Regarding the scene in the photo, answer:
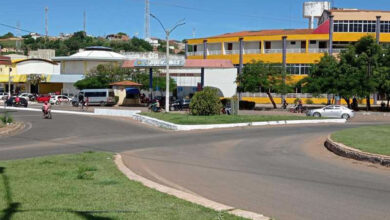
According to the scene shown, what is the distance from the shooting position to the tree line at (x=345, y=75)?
160 ft

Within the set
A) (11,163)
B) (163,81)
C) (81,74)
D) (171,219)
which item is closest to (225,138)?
(11,163)

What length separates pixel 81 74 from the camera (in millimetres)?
85125

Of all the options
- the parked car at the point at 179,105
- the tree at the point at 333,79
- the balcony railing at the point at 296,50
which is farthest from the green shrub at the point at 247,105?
the balcony railing at the point at 296,50

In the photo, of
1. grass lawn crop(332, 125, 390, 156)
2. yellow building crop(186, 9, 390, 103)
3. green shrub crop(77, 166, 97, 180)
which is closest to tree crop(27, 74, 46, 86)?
yellow building crop(186, 9, 390, 103)

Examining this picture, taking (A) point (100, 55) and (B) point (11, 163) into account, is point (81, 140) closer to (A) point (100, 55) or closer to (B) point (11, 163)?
(B) point (11, 163)

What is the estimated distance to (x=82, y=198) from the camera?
7.90 m

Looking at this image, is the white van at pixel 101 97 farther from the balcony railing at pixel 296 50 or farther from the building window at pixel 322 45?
the building window at pixel 322 45

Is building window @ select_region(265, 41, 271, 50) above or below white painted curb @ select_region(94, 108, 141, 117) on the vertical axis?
above

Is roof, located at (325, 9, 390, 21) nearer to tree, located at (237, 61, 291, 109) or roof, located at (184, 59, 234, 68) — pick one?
tree, located at (237, 61, 291, 109)

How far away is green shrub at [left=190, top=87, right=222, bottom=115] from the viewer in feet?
109

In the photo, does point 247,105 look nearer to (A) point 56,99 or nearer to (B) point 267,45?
(B) point 267,45

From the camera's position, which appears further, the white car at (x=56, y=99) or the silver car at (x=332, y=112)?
the white car at (x=56, y=99)

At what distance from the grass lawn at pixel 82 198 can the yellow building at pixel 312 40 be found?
59155 millimetres

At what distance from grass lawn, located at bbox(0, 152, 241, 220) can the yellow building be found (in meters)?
59.2
